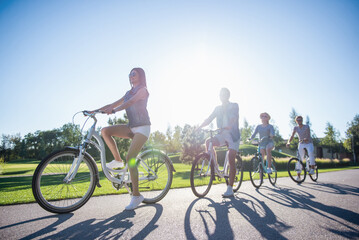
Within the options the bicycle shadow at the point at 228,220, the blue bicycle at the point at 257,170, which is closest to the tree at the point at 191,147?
the blue bicycle at the point at 257,170

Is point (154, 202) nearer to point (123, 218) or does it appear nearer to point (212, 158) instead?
point (123, 218)

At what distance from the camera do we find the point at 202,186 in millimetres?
4699

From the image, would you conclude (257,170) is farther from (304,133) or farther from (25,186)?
(25,186)

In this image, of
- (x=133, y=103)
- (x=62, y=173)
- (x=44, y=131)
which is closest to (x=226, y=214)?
(x=133, y=103)

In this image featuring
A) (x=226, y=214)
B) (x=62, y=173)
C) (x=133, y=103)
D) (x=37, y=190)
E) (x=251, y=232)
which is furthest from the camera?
(x=133, y=103)

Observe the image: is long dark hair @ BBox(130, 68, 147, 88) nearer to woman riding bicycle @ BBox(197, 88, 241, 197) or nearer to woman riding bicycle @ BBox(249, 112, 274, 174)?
woman riding bicycle @ BBox(197, 88, 241, 197)

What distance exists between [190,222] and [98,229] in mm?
1126

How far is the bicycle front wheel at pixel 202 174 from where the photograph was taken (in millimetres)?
4363

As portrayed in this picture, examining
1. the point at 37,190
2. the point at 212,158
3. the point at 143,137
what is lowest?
the point at 37,190

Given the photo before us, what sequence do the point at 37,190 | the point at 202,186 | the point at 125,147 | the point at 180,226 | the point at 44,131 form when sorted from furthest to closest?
the point at 44,131
the point at 125,147
the point at 202,186
the point at 37,190
the point at 180,226

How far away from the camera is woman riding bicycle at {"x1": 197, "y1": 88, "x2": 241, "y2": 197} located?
483cm

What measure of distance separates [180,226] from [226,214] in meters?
0.86

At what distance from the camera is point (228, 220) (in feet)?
8.77

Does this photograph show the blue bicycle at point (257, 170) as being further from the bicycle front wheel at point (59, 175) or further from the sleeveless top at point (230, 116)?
the bicycle front wheel at point (59, 175)
